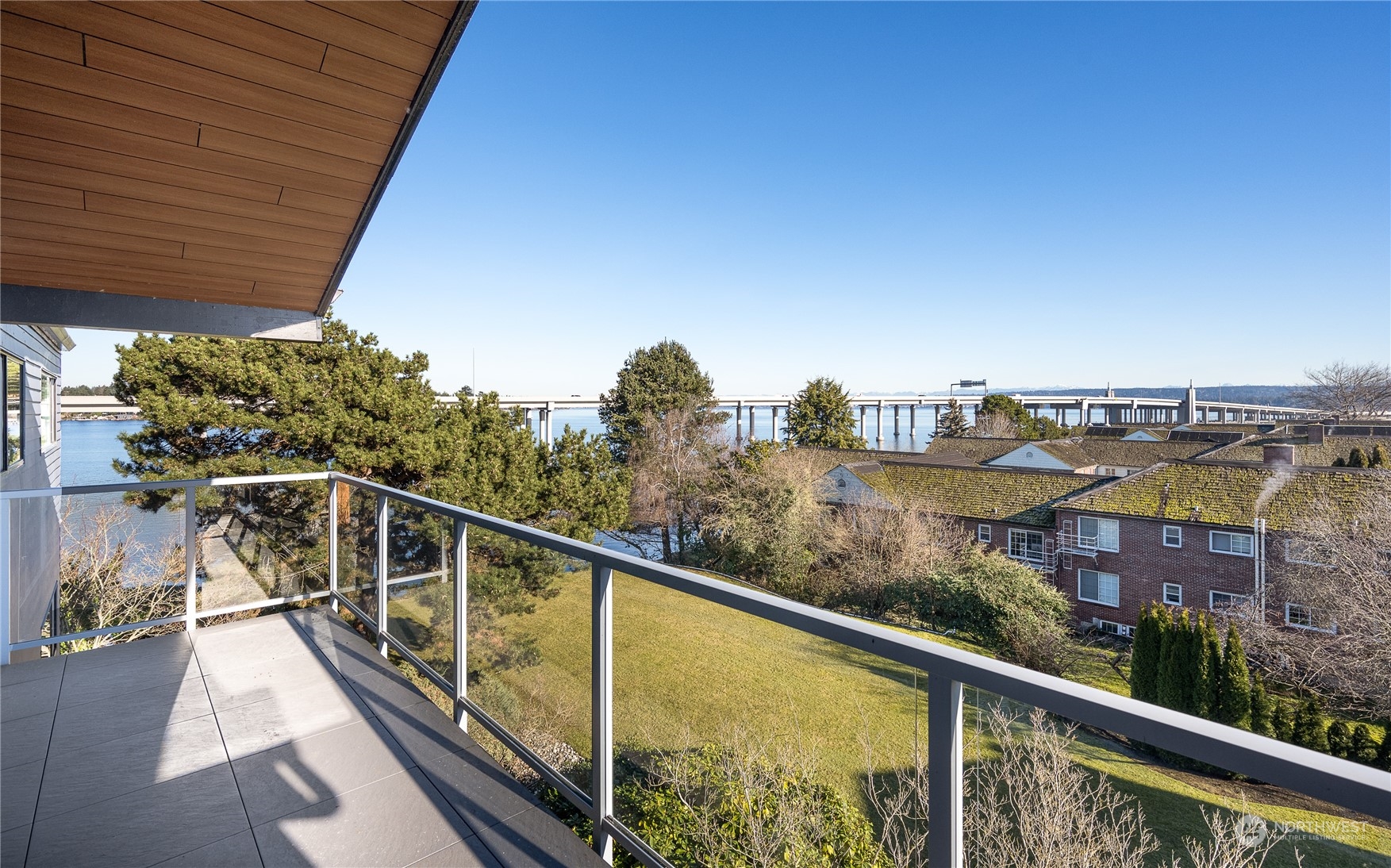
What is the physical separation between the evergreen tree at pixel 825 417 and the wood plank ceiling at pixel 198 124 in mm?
32544

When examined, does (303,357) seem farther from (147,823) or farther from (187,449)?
(147,823)

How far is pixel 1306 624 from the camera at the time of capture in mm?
16078

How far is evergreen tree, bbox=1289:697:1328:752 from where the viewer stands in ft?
37.0

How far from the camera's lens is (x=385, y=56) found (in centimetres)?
185

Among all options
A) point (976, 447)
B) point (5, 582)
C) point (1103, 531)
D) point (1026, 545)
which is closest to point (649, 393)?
point (1026, 545)

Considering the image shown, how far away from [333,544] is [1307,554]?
71.3ft

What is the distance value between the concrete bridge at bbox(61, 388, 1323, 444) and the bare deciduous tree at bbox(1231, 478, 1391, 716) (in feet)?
64.5

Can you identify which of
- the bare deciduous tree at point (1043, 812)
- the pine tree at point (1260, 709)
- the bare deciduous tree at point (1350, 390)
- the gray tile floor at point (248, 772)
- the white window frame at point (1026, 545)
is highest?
the bare deciduous tree at point (1350, 390)

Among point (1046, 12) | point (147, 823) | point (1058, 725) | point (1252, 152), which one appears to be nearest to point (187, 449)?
point (147, 823)

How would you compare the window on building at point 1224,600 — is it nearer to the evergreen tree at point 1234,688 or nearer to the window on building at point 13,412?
the evergreen tree at point 1234,688

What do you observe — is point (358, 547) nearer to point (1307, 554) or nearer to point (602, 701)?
point (602, 701)

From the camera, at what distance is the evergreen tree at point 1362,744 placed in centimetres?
1048

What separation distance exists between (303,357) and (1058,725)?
14175 mm

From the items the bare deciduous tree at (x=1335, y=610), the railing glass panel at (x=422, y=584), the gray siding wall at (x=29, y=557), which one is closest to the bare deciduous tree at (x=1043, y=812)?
the railing glass panel at (x=422, y=584)
